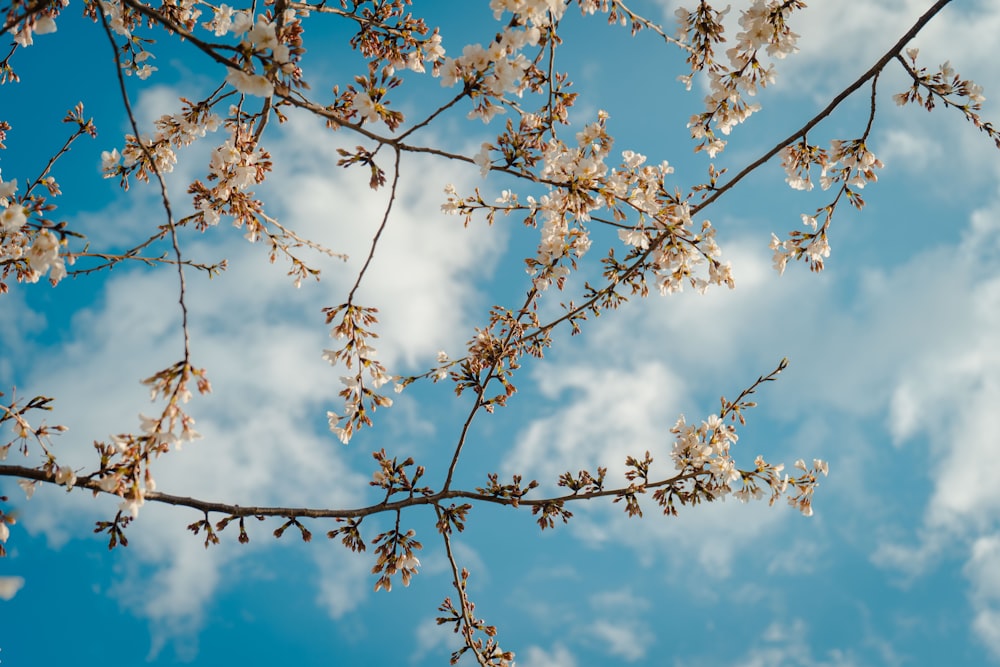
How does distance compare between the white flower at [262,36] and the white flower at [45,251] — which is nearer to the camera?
the white flower at [262,36]

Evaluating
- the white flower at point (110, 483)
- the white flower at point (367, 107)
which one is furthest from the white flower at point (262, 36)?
the white flower at point (110, 483)

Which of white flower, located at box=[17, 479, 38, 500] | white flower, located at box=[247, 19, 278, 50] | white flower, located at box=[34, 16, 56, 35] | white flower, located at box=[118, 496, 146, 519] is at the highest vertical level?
white flower, located at box=[34, 16, 56, 35]

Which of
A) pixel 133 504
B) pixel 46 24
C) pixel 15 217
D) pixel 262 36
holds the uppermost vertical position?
pixel 46 24

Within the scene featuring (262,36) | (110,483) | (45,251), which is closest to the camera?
(262,36)

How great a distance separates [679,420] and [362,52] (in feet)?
9.94

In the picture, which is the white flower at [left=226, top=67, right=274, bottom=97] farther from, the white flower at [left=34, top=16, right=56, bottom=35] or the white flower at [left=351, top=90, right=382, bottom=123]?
the white flower at [left=34, top=16, right=56, bottom=35]

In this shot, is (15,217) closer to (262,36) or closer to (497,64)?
(262,36)

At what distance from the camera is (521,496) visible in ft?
12.1

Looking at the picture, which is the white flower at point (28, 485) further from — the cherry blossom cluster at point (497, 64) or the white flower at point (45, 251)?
the cherry blossom cluster at point (497, 64)

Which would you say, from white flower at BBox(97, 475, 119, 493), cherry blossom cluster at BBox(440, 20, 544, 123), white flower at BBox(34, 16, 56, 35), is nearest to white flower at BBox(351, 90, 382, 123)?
cherry blossom cluster at BBox(440, 20, 544, 123)

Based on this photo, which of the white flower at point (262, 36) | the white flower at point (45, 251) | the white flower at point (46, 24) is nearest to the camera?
the white flower at point (262, 36)

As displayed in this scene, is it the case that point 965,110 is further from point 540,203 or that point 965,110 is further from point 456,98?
point 456,98

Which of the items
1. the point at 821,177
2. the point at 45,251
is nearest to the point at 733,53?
the point at 821,177

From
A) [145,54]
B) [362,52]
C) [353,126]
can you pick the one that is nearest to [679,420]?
[353,126]
